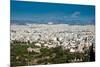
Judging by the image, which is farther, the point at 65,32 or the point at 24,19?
the point at 65,32

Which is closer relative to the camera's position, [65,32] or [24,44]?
[24,44]

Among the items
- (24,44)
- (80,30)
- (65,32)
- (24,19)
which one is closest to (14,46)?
(24,44)

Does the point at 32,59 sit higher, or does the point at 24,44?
the point at 24,44

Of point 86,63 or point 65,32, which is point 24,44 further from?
point 86,63

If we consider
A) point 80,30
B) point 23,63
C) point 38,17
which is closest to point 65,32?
point 80,30

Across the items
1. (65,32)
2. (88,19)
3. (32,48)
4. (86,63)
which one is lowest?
(86,63)

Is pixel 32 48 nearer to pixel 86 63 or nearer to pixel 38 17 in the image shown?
pixel 38 17
